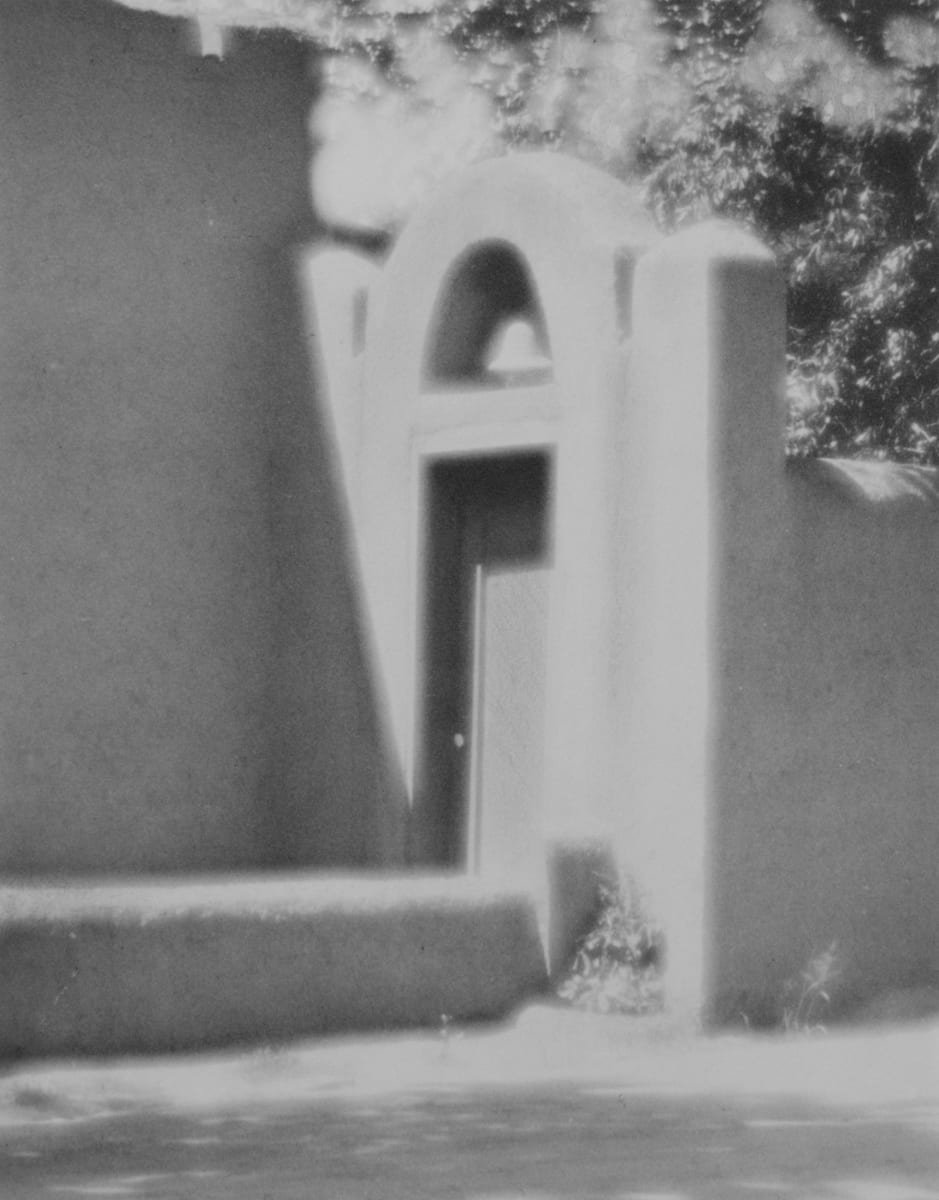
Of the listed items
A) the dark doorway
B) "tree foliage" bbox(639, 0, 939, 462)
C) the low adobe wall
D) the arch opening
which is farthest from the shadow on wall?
"tree foliage" bbox(639, 0, 939, 462)

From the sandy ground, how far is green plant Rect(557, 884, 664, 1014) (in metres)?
0.16

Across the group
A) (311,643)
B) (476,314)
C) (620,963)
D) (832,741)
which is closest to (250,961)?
(620,963)

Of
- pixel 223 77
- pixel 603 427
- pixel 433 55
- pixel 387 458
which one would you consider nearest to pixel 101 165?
pixel 223 77

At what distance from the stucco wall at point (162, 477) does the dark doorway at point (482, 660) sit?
1.40 ft

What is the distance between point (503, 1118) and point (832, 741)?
10.9 ft

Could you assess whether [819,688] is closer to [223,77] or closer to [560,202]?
[560,202]

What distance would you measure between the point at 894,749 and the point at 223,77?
5.31 meters

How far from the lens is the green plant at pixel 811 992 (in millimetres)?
11250

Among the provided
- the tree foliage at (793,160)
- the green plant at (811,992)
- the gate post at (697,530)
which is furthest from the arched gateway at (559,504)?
the tree foliage at (793,160)

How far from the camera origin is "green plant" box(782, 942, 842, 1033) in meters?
11.2

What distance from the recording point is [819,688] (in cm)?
1155

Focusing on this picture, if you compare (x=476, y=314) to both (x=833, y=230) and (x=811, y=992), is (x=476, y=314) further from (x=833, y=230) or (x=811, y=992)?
(x=833, y=230)

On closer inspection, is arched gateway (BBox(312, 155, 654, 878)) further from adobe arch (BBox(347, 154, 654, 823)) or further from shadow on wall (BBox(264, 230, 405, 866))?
shadow on wall (BBox(264, 230, 405, 866))

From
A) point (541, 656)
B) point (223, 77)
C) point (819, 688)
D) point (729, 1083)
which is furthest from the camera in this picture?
point (223, 77)
